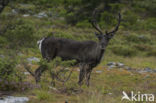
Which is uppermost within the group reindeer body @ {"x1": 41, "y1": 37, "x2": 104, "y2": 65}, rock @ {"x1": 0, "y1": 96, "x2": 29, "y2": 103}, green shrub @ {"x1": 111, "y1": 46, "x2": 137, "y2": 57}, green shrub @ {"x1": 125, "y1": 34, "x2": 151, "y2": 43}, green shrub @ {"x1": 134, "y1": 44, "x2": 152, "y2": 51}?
rock @ {"x1": 0, "y1": 96, "x2": 29, "y2": 103}

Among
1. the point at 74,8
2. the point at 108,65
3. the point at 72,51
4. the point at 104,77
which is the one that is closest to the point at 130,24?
the point at 74,8

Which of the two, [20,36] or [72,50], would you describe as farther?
[20,36]

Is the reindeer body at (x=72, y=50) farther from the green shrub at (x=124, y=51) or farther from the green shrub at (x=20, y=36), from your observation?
the green shrub at (x=124, y=51)

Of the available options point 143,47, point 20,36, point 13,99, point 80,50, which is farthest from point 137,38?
point 13,99

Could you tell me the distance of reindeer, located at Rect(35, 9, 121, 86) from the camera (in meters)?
12.0

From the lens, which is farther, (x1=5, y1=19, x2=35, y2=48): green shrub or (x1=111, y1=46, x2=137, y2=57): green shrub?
(x1=111, y1=46, x2=137, y2=57): green shrub

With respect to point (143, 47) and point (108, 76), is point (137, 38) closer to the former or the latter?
point (143, 47)

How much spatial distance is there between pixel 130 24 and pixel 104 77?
2189 cm

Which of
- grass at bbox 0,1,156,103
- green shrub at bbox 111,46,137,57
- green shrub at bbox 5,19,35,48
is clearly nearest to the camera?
grass at bbox 0,1,156,103

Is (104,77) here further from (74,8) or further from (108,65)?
(74,8)

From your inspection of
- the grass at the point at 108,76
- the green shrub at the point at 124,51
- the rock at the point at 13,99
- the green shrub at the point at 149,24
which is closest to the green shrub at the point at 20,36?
the grass at the point at 108,76

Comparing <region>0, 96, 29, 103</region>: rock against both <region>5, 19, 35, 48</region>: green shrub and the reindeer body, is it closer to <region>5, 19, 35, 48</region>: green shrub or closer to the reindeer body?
the reindeer body

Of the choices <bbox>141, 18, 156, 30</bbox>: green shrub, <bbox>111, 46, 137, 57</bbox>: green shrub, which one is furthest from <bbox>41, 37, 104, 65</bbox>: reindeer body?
<bbox>141, 18, 156, 30</bbox>: green shrub

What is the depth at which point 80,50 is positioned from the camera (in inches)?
497
